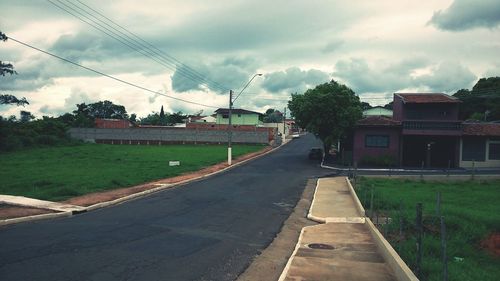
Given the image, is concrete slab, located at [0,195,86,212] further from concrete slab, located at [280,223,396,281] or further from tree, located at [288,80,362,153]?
tree, located at [288,80,362,153]

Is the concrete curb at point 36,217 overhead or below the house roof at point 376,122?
below

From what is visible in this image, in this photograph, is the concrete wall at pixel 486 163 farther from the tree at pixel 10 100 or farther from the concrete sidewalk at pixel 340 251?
the tree at pixel 10 100

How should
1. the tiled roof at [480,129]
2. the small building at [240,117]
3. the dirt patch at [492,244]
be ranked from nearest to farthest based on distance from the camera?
the dirt patch at [492,244] → the tiled roof at [480,129] → the small building at [240,117]

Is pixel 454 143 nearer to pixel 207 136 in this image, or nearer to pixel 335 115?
pixel 335 115

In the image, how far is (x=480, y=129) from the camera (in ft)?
153

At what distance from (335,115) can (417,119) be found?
9.71 m

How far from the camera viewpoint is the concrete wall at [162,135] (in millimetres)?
75688

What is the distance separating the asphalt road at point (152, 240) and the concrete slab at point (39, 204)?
0.94m

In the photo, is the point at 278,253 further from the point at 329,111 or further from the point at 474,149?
the point at 474,149

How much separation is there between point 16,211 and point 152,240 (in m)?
7.66

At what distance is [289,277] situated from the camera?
10.0 m

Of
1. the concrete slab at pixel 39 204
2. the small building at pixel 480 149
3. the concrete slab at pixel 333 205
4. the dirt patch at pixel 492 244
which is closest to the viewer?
the dirt patch at pixel 492 244

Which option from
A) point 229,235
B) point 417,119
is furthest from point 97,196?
point 417,119

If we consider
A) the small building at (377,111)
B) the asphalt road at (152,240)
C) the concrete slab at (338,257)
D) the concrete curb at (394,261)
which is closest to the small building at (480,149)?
the asphalt road at (152,240)
